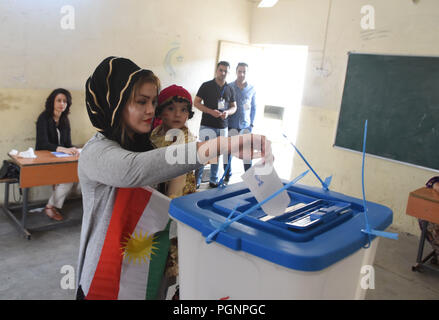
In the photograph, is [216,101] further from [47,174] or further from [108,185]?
[108,185]

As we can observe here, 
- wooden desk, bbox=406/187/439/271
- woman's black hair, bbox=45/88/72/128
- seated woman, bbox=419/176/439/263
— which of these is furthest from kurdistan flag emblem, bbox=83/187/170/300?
woman's black hair, bbox=45/88/72/128

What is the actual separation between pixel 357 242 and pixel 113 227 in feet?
2.02

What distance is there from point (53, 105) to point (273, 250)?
3677mm

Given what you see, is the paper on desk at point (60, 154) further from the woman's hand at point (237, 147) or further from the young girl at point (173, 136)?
the woman's hand at point (237, 147)

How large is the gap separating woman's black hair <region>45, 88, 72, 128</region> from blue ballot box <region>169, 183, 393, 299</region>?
3343 millimetres

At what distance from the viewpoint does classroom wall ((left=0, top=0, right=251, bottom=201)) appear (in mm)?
3562

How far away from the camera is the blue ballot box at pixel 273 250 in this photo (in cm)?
63

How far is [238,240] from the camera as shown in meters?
0.66

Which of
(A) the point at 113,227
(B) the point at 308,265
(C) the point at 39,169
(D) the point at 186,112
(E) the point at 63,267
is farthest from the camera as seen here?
(C) the point at 39,169

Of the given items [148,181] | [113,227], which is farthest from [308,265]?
[113,227]

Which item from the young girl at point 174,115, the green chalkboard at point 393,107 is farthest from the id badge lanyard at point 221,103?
the young girl at point 174,115

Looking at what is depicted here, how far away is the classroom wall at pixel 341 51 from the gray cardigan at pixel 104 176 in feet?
13.0

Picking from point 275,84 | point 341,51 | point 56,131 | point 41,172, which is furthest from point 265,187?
point 275,84
